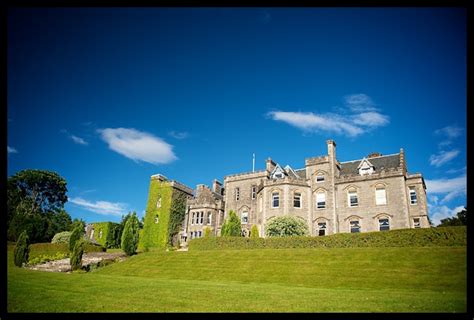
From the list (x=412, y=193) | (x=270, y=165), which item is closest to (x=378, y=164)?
(x=412, y=193)

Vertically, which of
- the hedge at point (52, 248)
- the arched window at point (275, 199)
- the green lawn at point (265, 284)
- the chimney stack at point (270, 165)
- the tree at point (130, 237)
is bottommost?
the green lawn at point (265, 284)

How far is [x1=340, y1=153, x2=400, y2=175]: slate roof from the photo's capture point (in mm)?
33647

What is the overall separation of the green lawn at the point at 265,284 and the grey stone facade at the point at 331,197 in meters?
12.1

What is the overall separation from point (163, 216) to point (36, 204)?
29625 mm

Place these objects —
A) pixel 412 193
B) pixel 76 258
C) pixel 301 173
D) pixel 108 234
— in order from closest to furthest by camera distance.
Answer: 1. pixel 76 258
2. pixel 412 193
3. pixel 301 173
4. pixel 108 234

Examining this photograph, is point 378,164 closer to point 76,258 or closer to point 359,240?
point 359,240

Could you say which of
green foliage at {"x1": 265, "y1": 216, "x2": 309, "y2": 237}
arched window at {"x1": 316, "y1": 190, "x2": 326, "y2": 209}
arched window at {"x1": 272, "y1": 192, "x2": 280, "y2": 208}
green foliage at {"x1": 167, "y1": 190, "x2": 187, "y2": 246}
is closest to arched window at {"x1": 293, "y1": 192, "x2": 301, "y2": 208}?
arched window at {"x1": 272, "y1": 192, "x2": 280, "y2": 208}

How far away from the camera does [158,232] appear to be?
4125cm

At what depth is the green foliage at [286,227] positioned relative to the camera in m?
31.1

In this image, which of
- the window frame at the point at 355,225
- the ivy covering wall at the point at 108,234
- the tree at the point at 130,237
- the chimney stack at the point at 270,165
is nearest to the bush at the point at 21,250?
the tree at the point at 130,237

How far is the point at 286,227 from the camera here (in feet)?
102

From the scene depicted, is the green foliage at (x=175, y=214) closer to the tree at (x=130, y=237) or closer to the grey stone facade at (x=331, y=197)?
the grey stone facade at (x=331, y=197)

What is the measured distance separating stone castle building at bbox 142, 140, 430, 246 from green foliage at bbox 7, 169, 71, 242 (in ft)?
71.7

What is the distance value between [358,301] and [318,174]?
26.7 m
